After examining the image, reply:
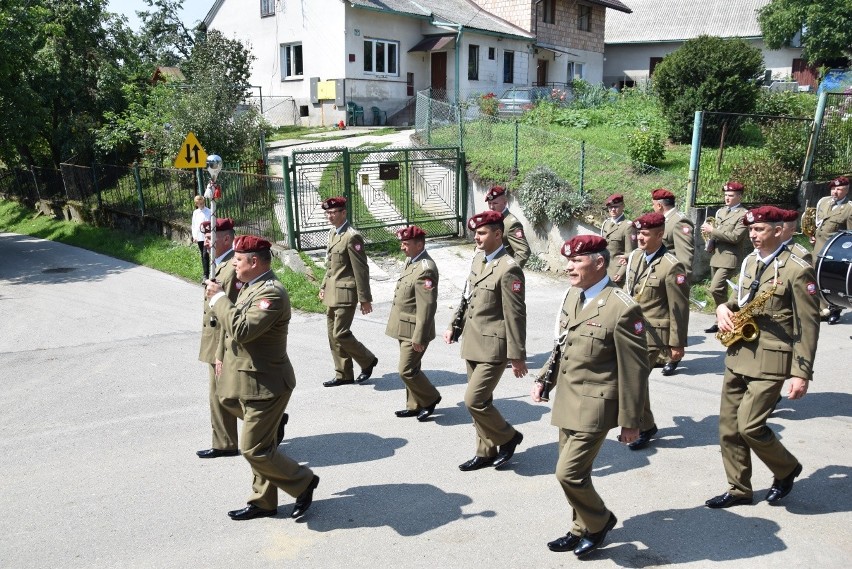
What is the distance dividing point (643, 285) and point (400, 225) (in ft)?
28.1

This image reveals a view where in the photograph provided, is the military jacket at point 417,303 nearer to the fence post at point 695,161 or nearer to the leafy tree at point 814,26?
the fence post at point 695,161

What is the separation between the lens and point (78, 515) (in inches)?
205

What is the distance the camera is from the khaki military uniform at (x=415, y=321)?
22.4ft

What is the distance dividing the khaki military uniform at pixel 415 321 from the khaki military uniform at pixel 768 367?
2689 mm

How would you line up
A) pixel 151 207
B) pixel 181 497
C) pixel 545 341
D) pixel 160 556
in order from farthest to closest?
pixel 151 207
pixel 545 341
pixel 181 497
pixel 160 556

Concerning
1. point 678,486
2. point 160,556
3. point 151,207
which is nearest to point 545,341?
point 678,486

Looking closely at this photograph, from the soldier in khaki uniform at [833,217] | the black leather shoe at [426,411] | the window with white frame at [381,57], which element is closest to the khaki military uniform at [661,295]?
the black leather shoe at [426,411]

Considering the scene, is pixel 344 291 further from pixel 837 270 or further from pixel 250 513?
pixel 837 270

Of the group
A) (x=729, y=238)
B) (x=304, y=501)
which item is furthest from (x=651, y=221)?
(x=304, y=501)

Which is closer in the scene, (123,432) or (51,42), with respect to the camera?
(123,432)

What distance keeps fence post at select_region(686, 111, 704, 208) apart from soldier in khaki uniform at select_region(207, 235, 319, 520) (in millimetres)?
9037

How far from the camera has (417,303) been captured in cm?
688

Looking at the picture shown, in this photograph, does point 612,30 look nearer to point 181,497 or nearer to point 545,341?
point 545,341

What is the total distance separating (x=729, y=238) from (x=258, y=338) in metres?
7.17
